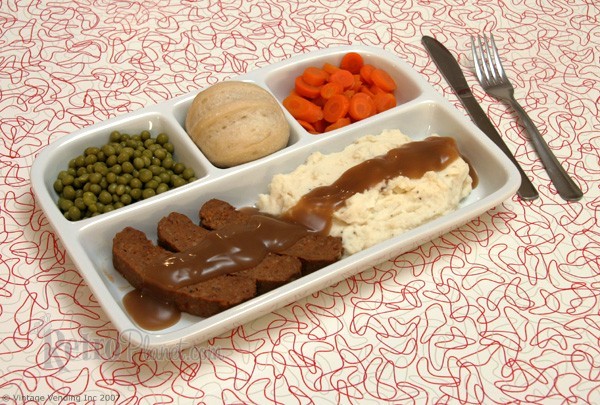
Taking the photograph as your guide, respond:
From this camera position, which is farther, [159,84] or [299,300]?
[159,84]

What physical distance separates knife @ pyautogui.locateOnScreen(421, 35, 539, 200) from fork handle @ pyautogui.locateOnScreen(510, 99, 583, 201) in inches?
6.1

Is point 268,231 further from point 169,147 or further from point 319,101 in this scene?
point 319,101

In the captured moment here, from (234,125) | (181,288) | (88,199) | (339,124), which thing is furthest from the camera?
(339,124)

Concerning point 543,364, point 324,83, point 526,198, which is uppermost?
point 324,83

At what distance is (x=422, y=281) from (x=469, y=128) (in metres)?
0.86

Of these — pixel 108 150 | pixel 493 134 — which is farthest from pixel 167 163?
pixel 493 134

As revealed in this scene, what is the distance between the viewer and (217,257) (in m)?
2.53

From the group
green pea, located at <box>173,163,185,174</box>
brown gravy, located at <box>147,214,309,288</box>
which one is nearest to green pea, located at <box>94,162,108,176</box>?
green pea, located at <box>173,163,185,174</box>

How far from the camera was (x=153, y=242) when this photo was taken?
112 inches

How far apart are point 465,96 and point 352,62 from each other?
0.69 metres

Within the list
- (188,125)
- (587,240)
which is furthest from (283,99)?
(587,240)

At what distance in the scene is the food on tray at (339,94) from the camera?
3.31 m

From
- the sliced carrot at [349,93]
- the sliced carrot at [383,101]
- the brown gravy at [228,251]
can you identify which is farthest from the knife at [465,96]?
the brown gravy at [228,251]

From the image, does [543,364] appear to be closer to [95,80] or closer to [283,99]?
[283,99]
